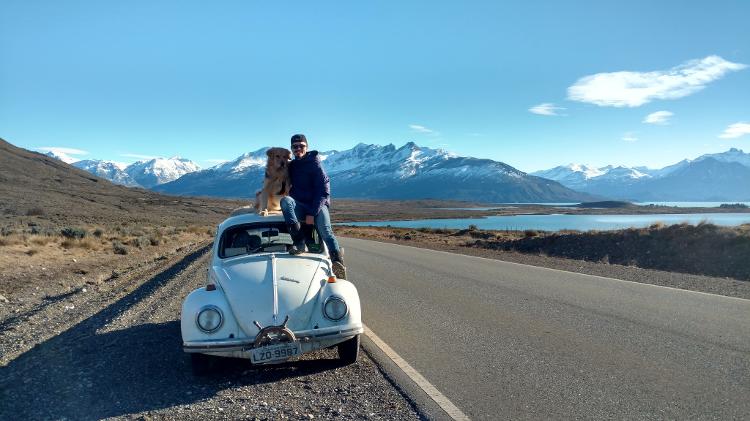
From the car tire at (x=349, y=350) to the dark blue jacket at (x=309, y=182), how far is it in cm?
191

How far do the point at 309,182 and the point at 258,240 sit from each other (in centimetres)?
105

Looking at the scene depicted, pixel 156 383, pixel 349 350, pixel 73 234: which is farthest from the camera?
pixel 73 234

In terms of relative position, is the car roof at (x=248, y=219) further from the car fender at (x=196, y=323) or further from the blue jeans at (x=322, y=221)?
the car fender at (x=196, y=323)

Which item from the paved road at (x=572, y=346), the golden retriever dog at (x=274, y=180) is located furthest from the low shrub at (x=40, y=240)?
the golden retriever dog at (x=274, y=180)

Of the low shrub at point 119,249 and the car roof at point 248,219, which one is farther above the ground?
the car roof at point 248,219

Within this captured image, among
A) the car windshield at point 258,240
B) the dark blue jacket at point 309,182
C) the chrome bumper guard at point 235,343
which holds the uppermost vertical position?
the dark blue jacket at point 309,182

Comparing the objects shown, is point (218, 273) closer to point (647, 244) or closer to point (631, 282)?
point (631, 282)

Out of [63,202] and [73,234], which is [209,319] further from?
[63,202]

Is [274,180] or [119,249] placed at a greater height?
[274,180]

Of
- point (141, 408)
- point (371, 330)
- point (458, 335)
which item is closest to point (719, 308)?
point (458, 335)

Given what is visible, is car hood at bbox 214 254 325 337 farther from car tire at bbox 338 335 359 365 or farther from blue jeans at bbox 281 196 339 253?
blue jeans at bbox 281 196 339 253

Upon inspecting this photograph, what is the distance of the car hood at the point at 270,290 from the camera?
519 centimetres

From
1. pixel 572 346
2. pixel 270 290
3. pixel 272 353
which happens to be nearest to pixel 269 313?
pixel 270 290

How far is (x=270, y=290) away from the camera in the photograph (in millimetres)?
5387
